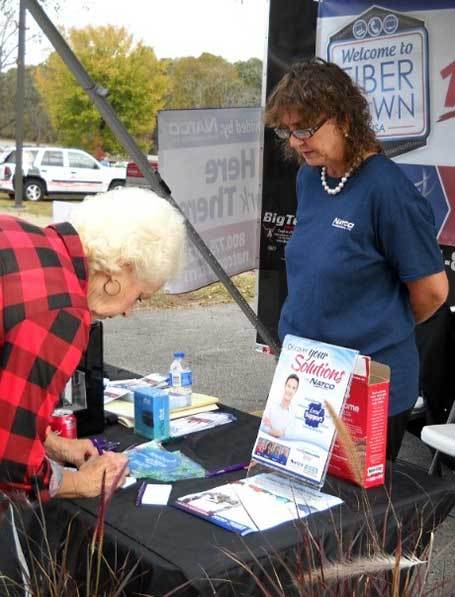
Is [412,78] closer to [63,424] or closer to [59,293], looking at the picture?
[63,424]

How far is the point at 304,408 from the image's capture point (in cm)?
191

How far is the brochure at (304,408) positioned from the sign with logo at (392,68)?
1.99 metres

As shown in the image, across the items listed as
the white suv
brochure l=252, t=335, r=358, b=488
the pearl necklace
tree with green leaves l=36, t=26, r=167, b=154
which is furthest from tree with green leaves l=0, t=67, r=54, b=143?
brochure l=252, t=335, r=358, b=488

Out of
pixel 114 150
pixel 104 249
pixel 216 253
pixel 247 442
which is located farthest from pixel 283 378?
pixel 114 150

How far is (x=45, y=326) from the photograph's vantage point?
4.62ft

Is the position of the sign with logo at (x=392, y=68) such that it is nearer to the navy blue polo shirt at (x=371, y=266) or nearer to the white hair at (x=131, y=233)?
the navy blue polo shirt at (x=371, y=266)

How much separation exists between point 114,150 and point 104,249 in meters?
29.3

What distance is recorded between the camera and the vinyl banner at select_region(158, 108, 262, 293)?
384 cm

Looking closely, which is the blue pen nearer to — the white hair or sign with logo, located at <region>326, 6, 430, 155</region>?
the white hair

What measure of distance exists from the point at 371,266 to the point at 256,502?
2.51ft

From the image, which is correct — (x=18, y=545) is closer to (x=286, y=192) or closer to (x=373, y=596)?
(x=373, y=596)

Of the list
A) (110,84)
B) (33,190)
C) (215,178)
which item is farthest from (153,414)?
(110,84)

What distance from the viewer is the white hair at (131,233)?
1.59 m

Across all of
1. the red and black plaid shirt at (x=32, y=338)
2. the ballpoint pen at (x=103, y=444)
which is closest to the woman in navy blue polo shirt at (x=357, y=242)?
the ballpoint pen at (x=103, y=444)
